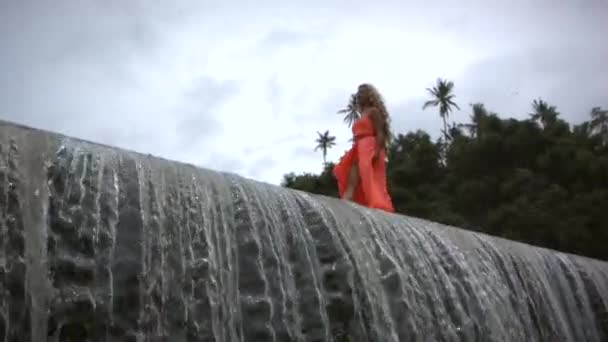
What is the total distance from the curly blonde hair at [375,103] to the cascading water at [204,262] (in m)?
1.34

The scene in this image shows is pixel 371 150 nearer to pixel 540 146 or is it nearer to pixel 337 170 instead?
pixel 337 170

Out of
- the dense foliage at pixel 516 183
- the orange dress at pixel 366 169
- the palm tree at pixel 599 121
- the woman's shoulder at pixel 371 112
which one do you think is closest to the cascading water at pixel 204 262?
the orange dress at pixel 366 169

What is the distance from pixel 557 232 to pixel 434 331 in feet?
70.7

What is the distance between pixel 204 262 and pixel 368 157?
3.38 metres

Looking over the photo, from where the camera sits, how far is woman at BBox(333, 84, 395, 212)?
7.82 meters

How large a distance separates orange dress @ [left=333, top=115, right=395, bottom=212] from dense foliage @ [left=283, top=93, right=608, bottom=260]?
62.9 feet

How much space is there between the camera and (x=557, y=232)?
86.6ft

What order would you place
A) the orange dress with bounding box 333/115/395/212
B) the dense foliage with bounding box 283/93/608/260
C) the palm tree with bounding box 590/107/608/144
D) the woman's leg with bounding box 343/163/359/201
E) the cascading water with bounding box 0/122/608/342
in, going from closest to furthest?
the cascading water with bounding box 0/122/608/342 < the orange dress with bounding box 333/115/395/212 < the woman's leg with bounding box 343/163/359/201 < the dense foliage with bounding box 283/93/608/260 < the palm tree with bounding box 590/107/608/144

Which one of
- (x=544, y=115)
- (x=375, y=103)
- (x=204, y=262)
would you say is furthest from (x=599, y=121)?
(x=204, y=262)

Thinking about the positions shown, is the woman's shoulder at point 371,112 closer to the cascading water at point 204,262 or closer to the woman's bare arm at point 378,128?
the woman's bare arm at point 378,128

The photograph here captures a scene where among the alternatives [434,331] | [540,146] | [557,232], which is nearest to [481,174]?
[540,146]

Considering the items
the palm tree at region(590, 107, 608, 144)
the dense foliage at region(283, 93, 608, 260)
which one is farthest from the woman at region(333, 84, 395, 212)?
the palm tree at region(590, 107, 608, 144)

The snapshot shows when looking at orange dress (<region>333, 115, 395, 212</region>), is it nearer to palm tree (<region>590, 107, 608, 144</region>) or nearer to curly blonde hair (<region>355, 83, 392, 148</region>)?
curly blonde hair (<region>355, 83, 392, 148</region>)

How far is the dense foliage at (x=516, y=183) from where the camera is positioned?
2655cm
